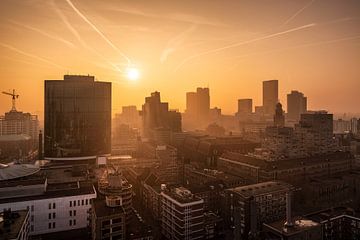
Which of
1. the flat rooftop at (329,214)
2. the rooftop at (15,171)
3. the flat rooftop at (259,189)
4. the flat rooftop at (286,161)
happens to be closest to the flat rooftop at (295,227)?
the flat rooftop at (329,214)

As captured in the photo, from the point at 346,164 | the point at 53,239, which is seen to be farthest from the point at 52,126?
the point at 346,164

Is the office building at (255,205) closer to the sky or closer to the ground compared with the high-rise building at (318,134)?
closer to the ground

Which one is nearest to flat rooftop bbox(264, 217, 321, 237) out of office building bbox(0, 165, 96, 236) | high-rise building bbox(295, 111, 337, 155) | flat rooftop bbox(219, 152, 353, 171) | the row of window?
flat rooftop bbox(219, 152, 353, 171)

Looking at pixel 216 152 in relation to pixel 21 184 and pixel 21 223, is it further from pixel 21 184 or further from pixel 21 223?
pixel 21 223

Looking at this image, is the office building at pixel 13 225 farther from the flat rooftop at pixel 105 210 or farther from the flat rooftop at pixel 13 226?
the flat rooftop at pixel 105 210

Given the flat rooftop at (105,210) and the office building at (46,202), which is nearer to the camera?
the flat rooftop at (105,210)

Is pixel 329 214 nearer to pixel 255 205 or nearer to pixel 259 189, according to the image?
pixel 255 205

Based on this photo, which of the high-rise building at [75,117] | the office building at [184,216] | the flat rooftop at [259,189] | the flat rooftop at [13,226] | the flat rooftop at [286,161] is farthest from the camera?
the high-rise building at [75,117]

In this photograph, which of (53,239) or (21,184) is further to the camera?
(21,184)
